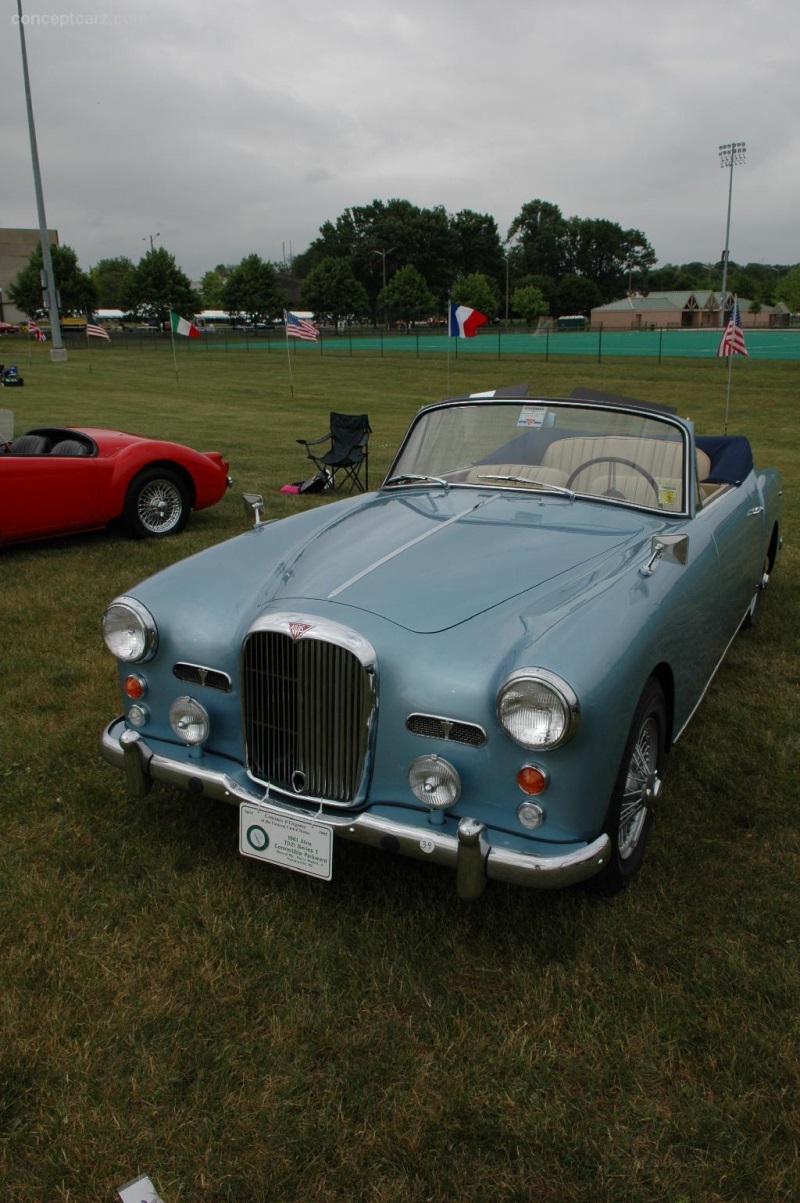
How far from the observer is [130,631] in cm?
319

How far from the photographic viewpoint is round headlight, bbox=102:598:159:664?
123 inches

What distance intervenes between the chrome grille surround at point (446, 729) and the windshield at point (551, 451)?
1805 mm

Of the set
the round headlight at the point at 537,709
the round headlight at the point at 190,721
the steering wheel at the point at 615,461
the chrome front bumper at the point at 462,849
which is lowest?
the chrome front bumper at the point at 462,849

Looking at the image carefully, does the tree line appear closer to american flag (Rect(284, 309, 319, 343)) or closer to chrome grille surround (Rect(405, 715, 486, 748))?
A: american flag (Rect(284, 309, 319, 343))

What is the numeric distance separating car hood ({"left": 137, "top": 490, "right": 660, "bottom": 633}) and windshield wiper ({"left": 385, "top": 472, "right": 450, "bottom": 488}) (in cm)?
18

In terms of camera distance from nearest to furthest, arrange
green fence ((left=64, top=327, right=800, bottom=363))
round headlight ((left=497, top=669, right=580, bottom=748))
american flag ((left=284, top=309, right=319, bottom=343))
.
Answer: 1. round headlight ((left=497, top=669, right=580, bottom=748))
2. american flag ((left=284, top=309, right=319, bottom=343))
3. green fence ((left=64, top=327, right=800, bottom=363))

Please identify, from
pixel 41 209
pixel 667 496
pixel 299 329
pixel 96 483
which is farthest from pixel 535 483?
pixel 41 209

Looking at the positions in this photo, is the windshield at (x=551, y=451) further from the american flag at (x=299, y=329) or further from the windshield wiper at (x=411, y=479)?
the american flag at (x=299, y=329)

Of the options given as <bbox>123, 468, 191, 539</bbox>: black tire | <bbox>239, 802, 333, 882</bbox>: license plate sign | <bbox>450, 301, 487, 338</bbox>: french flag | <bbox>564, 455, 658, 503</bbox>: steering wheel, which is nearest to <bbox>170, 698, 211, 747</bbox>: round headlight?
<bbox>239, 802, 333, 882</bbox>: license plate sign

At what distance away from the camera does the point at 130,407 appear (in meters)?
21.9

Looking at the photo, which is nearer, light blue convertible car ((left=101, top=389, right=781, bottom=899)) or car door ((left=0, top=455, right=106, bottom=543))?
light blue convertible car ((left=101, top=389, right=781, bottom=899))

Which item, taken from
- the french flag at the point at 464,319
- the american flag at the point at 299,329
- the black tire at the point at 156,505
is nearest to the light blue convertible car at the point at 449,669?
the black tire at the point at 156,505

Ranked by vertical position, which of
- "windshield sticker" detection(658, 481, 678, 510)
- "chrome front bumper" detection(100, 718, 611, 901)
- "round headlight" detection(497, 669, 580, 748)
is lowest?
"chrome front bumper" detection(100, 718, 611, 901)

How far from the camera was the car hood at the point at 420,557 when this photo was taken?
2.98 m
